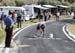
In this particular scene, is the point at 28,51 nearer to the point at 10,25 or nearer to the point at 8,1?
the point at 10,25

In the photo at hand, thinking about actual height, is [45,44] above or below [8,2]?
above

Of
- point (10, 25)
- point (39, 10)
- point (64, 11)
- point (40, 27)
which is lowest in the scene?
point (64, 11)

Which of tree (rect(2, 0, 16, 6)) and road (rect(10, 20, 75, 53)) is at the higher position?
road (rect(10, 20, 75, 53))

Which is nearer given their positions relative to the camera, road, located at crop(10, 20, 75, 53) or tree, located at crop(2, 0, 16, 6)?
road, located at crop(10, 20, 75, 53)

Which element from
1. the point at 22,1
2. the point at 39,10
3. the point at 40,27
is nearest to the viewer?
the point at 40,27

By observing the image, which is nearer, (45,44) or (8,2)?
(45,44)

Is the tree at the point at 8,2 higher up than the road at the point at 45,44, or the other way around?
the road at the point at 45,44

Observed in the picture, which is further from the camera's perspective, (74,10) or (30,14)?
(74,10)

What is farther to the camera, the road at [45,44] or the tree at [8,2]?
the tree at [8,2]

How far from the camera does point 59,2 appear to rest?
111062 millimetres

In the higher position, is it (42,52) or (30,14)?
(42,52)

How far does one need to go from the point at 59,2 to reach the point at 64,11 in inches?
489

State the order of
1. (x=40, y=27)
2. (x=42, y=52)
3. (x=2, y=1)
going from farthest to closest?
1. (x=2, y=1)
2. (x=40, y=27)
3. (x=42, y=52)

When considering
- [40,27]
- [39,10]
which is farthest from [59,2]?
[40,27]
